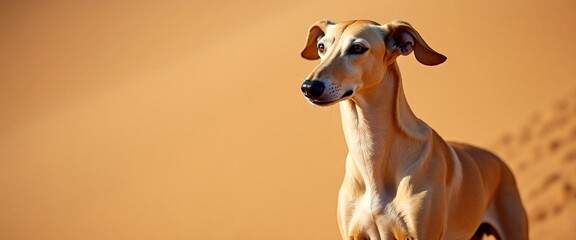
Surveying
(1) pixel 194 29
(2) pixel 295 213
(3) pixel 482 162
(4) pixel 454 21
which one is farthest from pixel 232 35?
(3) pixel 482 162

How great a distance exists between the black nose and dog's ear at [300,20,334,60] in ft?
3.05

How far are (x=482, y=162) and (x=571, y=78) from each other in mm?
5241

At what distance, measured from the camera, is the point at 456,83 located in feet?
36.4

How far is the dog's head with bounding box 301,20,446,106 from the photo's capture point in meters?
4.68

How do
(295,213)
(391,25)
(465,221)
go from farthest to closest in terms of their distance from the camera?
(295,213) < (465,221) < (391,25)

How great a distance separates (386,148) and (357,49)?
2.09 ft

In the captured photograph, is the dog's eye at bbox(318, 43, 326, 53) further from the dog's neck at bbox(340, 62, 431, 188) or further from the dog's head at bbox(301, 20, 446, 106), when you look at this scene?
the dog's neck at bbox(340, 62, 431, 188)

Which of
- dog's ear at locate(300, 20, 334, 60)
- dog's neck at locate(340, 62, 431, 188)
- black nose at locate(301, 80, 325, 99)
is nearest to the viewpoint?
black nose at locate(301, 80, 325, 99)

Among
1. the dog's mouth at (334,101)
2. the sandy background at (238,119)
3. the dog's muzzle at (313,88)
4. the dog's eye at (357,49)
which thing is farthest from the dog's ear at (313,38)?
the sandy background at (238,119)

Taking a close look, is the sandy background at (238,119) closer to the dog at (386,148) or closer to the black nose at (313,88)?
the dog at (386,148)

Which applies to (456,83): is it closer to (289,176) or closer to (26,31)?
(289,176)

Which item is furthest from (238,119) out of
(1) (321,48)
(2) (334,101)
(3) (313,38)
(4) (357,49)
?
(2) (334,101)

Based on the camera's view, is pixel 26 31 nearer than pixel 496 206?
No

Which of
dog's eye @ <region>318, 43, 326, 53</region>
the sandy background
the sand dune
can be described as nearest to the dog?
dog's eye @ <region>318, 43, 326, 53</region>
